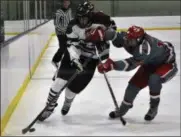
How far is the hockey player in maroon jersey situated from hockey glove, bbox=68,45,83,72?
151 millimetres

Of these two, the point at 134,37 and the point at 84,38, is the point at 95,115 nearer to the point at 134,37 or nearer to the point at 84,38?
the point at 84,38

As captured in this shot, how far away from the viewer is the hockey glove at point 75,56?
244cm

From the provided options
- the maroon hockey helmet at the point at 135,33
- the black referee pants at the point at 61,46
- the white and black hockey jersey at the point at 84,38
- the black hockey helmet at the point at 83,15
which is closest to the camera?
the maroon hockey helmet at the point at 135,33

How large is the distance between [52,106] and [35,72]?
1547mm

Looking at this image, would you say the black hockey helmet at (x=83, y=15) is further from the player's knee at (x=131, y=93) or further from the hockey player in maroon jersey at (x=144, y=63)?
the player's knee at (x=131, y=93)

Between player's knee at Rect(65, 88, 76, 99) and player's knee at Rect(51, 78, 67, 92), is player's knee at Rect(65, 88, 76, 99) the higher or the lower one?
the lower one

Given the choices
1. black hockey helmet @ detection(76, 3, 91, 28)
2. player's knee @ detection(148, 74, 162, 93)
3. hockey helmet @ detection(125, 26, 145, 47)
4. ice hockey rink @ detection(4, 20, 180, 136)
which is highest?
black hockey helmet @ detection(76, 3, 91, 28)

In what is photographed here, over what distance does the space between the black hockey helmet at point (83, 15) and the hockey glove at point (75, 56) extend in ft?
0.54

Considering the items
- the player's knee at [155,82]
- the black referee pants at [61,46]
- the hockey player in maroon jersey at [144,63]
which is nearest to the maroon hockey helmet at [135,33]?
the hockey player in maroon jersey at [144,63]

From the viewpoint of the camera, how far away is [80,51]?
A: 103 inches

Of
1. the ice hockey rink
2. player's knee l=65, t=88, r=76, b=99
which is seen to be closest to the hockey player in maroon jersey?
the ice hockey rink

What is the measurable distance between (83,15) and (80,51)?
11.6 inches

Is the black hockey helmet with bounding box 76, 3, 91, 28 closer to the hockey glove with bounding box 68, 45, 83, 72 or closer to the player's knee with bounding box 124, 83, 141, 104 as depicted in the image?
the hockey glove with bounding box 68, 45, 83, 72

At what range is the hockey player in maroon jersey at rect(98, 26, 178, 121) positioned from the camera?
7.53 feet
